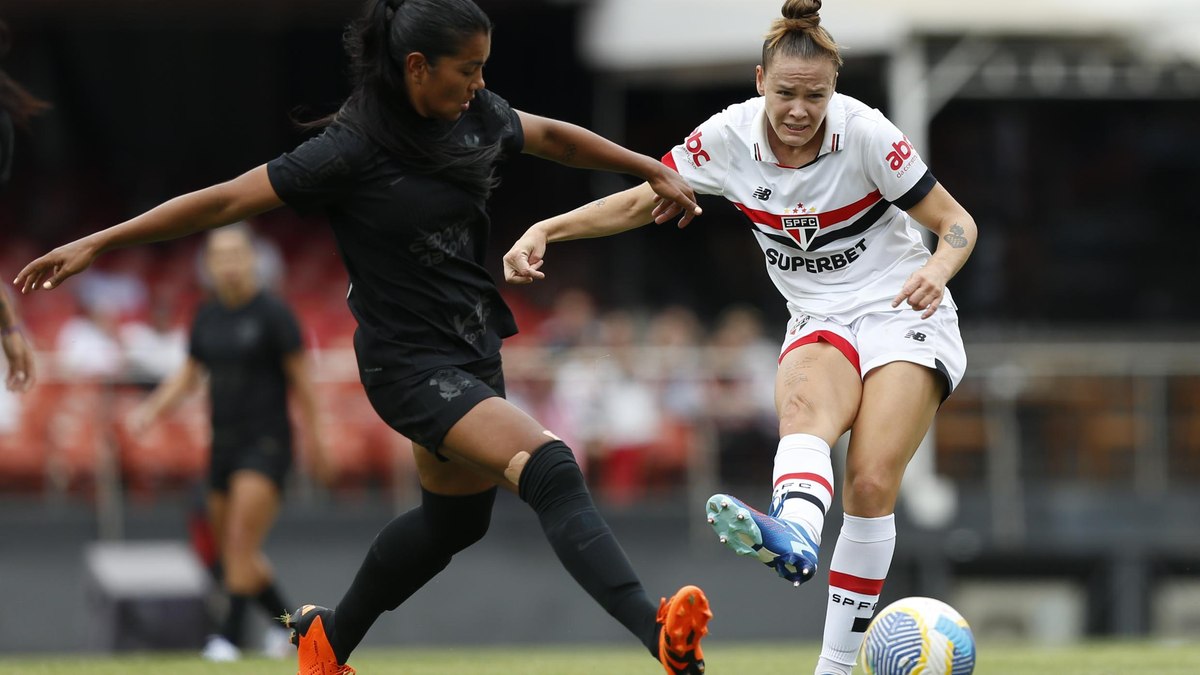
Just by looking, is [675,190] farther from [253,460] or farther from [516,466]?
[253,460]

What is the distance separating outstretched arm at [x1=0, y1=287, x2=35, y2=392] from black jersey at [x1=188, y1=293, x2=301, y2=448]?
333 centimetres

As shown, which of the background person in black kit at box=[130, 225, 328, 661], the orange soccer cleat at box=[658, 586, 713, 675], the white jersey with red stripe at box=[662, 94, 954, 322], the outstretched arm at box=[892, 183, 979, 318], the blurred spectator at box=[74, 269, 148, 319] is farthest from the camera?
the blurred spectator at box=[74, 269, 148, 319]

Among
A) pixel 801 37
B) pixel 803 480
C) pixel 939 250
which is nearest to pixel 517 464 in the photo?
pixel 803 480

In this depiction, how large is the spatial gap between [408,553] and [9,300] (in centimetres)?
202

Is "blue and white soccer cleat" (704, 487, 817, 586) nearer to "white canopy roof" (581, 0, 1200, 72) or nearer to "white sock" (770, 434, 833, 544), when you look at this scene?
"white sock" (770, 434, 833, 544)

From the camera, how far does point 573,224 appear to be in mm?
5918

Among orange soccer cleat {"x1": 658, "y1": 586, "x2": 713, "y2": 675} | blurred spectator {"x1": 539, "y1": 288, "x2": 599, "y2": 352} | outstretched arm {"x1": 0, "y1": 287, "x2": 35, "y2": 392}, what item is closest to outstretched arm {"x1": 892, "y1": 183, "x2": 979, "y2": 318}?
orange soccer cleat {"x1": 658, "y1": 586, "x2": 713, "y2": 675}

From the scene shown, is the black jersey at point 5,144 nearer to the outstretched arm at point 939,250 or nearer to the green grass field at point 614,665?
the green grass field at point 614,665

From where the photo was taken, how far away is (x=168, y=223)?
5066mm

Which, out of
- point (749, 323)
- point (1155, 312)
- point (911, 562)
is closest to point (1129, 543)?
point (911, 562)

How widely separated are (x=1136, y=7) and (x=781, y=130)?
1222 centimetres

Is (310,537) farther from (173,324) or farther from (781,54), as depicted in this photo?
(781,54)

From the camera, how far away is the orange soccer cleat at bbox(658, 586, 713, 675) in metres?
4.64

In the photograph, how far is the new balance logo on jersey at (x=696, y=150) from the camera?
612 cm
